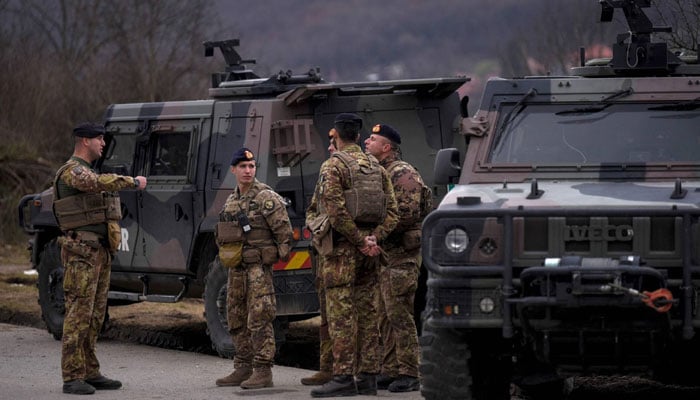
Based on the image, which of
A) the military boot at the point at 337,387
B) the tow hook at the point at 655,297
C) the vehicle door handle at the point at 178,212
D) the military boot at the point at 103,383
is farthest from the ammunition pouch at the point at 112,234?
the tow hook at the point at 655,297

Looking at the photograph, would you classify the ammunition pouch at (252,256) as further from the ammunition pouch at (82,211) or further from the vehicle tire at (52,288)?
the vehicle tire at (52,288)

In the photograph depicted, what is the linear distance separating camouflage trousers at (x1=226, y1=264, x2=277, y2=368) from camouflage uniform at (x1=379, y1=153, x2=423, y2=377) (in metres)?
0.77

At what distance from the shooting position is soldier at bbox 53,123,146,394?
1031 centimetres

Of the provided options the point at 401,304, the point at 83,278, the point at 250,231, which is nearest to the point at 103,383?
the point at 83,278

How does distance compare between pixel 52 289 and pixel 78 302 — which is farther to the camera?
pixel 52 289

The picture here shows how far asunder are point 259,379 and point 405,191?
161 centimetres

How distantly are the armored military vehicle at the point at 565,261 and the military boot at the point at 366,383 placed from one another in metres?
1.41

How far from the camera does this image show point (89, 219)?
10.5 m

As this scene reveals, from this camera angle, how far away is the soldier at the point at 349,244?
973 centimetres

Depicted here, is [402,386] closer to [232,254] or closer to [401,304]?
[401,304]

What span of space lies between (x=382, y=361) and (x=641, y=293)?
3162 mm

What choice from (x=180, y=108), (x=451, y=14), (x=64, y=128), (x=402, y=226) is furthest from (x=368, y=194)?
(x=451, y=14)

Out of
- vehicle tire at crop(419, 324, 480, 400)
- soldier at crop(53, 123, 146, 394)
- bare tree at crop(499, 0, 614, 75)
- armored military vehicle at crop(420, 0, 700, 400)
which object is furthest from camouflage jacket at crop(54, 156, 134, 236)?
bare tree at crop(499, 0, 614, 75)

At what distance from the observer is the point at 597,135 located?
9.40m
